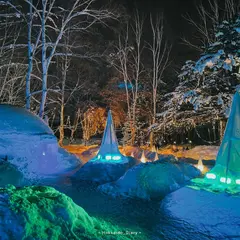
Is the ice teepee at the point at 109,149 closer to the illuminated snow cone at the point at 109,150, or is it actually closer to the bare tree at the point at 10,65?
the illuminated snow cone at the point at 109,150

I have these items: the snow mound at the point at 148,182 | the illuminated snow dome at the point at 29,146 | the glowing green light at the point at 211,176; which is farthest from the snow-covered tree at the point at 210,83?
the illuminated snow dome at the point at 29,146

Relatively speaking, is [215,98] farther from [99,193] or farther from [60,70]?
[60,70]

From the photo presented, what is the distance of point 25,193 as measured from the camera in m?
4.39

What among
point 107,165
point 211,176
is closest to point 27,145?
point 107,165

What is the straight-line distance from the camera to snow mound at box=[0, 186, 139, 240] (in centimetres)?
349

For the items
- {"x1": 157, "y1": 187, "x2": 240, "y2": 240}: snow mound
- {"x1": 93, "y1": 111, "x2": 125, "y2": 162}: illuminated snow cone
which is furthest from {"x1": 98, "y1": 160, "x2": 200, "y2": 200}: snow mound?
{"x1": 93, "y1": 111, "x2": 125, "y2": 162}: illuminated snow cone

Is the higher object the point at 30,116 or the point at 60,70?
the point at 60,70

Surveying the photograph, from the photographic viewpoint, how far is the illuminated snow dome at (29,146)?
10195mm

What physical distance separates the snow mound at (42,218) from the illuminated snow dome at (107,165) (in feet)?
16.2

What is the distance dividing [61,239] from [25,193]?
1152 mm

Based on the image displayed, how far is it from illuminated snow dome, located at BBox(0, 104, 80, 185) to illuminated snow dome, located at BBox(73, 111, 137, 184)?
53.8 inches

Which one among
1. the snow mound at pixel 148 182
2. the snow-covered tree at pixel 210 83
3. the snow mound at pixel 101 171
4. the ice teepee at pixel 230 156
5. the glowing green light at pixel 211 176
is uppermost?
the snow-covered tree at pixel 210 83

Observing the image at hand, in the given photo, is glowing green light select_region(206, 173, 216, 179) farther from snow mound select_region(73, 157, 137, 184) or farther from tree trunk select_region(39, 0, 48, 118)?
tree trunk select_region(39, 0, 48, 118)

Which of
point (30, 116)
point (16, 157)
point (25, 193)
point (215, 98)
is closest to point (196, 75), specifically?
point (215, 98)
